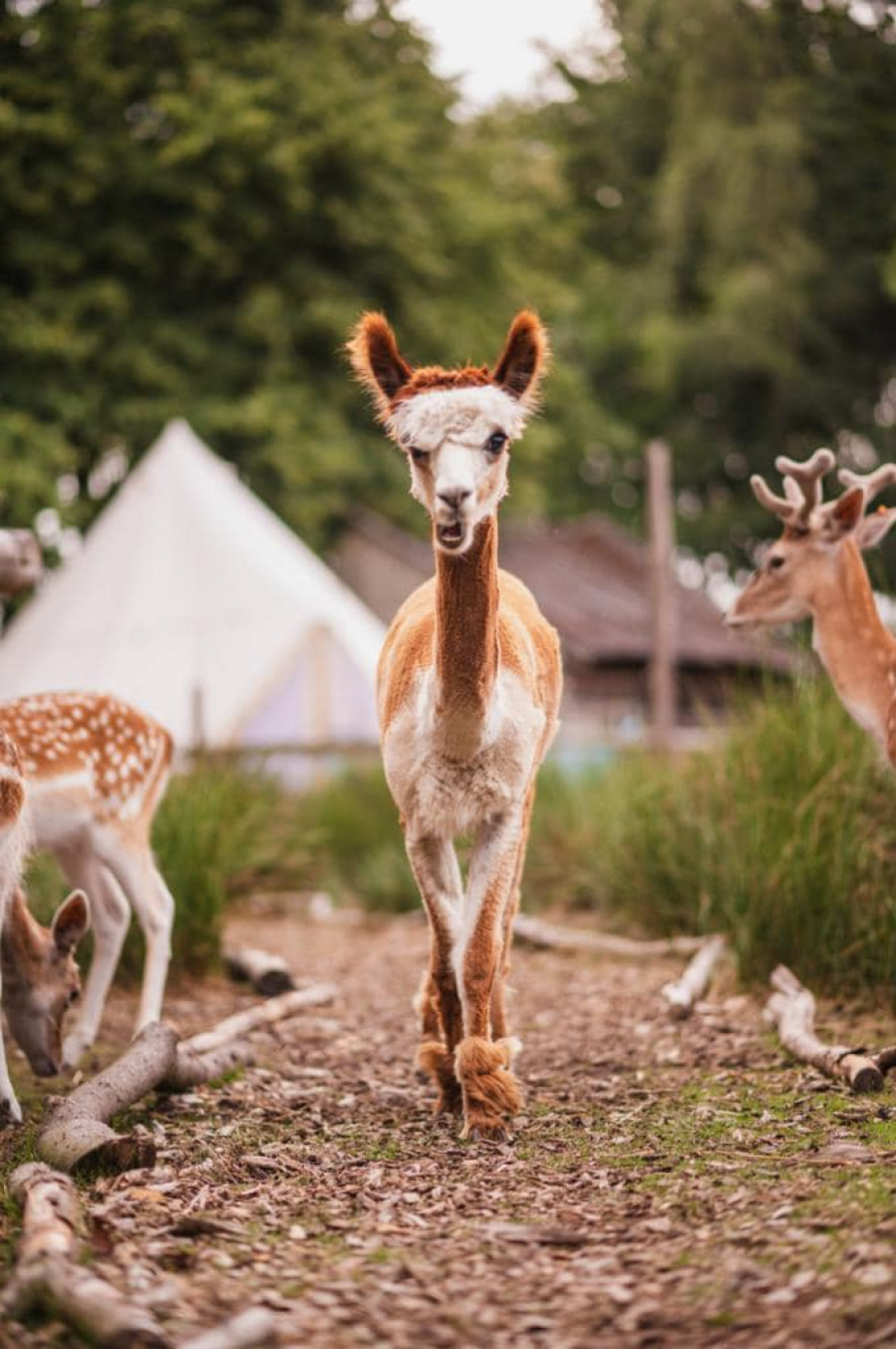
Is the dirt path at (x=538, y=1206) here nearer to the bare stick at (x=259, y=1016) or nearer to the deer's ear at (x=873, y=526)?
the bare stick at (x=259, y=1016)

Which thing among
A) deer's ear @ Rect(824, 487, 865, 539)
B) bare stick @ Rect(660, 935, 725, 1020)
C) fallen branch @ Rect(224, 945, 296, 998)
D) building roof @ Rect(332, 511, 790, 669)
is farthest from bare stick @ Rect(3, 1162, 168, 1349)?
building roof @ Rect(332, 511, 790, 669)

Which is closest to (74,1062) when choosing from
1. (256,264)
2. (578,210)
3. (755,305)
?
(256,264)

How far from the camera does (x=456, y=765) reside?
4.70m

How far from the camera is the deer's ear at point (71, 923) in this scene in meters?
5.53

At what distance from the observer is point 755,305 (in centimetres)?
2173

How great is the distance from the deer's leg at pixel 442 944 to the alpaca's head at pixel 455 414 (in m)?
0.99

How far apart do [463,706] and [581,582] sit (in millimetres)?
25741

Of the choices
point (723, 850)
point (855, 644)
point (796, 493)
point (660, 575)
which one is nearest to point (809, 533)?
point (796, 493)

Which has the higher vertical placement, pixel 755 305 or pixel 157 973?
pixel 755 305

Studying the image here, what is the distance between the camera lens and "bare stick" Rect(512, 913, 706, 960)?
7.59m

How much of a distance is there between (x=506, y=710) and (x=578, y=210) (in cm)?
2398

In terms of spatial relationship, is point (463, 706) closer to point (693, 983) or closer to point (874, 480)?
point (874, 480)

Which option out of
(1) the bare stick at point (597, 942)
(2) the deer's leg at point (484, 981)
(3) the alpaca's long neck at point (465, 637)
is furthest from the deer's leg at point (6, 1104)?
(1) the bare stick at point (597, 942)

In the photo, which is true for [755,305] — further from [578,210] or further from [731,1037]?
[731,1037]
